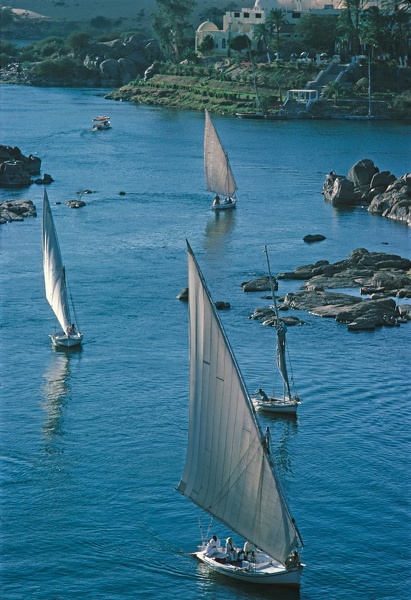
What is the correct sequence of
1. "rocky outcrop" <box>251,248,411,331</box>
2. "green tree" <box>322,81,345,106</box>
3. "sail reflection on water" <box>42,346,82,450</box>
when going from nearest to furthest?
"sail reflection on water" <box>42,346,82,450</box> < "rocky outcrop" <box>251,248,411,331</box> < "green tree" <box>322,81,345,106</box>

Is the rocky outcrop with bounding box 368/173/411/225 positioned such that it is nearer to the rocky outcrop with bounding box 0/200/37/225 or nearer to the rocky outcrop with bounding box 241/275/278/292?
the rocky outcrop with bounding box 241/275/278/292

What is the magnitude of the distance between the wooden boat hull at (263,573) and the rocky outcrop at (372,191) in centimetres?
6677

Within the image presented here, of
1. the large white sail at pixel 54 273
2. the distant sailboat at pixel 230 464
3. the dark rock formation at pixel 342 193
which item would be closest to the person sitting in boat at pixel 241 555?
the distant sailboat at pixel 230 464

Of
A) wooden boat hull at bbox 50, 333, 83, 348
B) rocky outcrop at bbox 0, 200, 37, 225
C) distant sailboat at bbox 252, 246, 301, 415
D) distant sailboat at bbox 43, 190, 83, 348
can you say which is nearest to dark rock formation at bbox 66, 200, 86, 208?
rocky outcrop at bbox 0, 200, 37, 225

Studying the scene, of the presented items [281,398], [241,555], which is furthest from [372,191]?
[241,555]

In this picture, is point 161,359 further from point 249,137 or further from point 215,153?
point 249,137

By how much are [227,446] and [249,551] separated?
12.2 ft

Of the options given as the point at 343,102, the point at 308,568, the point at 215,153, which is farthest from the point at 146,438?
the point at 343,102

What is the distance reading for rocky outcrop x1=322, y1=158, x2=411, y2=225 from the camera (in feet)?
343

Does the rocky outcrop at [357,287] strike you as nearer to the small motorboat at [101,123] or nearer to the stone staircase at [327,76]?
the small motorboat at [101,123]

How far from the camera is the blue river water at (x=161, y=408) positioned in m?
41.8

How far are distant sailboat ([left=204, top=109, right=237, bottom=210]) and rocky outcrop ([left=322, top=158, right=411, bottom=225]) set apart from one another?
9.57 meters

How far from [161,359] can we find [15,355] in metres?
8.04

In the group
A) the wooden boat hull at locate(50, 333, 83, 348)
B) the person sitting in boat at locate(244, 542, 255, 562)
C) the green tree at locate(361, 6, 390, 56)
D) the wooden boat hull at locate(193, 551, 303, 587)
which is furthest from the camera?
the green tree at locate(361, 6, 390, 56)
